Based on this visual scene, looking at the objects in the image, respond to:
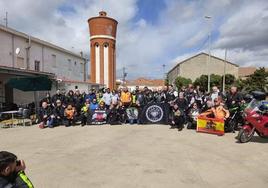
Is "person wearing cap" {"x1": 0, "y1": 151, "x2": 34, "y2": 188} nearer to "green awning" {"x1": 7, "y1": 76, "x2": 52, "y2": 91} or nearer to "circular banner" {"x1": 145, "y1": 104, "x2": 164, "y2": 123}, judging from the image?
"circular banner" {"x1": 145, "y1": 104, "x2": 164, "y2": 123}

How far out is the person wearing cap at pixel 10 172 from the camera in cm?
265

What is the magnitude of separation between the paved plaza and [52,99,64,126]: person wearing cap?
110 inches

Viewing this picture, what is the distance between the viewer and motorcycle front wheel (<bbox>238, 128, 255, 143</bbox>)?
30.0 ft

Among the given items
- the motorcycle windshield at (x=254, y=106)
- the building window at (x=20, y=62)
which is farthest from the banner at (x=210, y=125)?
the building window at (x=20, y=62)

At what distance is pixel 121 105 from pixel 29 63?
1760 centimetres

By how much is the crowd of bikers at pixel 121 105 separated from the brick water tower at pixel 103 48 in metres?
29.2

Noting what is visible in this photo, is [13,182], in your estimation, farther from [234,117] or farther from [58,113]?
[58,113]

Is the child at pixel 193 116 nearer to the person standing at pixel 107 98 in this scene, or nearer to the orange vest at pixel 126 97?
the orange vest at pixel 126 97

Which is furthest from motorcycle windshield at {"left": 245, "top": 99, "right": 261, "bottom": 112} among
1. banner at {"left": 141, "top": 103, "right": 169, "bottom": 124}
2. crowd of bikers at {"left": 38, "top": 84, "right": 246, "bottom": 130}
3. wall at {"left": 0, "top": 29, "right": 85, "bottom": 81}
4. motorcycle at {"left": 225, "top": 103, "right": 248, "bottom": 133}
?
wall at {"left": 0, "top": 29, "right": 85, "bottom": 81}

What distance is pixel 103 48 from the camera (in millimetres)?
44156

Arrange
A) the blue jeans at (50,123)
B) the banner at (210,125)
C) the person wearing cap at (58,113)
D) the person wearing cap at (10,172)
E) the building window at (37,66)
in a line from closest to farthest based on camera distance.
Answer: the person wearing cap at (10,172) → the banner at (210,125) → the blue jeans at (50,123) → the person wearing cap at (58,113) → the building window at (37,66)

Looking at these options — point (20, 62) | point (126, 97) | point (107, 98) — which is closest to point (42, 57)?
point (20, 62)

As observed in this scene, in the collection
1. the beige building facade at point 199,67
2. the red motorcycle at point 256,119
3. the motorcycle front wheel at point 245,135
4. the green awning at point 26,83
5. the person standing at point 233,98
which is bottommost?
the motorcycle front wheel at point 245,135

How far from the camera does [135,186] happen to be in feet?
17.4
